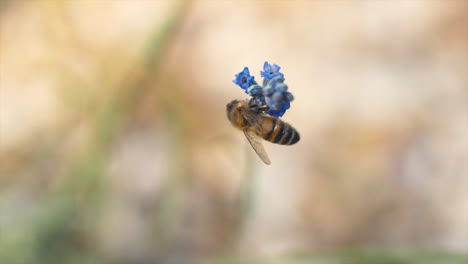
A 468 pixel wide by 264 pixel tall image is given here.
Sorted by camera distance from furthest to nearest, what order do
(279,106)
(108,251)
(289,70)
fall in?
1. (289,70)
2. (108,251)
3. (279,106)

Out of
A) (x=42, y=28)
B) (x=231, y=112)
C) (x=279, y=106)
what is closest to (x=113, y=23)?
(x=42, y=28)

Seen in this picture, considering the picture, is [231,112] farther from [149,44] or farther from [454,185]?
[454,185]

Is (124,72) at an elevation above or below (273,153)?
above

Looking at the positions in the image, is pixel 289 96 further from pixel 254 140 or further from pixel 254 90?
pixel 254 140

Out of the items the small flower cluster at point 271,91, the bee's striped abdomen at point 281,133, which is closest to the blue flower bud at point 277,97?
the small flower cluster at point 271,91

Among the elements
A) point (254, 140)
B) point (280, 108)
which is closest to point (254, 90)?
point (280, 108)

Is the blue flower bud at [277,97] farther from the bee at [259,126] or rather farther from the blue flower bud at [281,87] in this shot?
the bee at [259,126]

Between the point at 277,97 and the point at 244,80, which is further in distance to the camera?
the point at 244,80

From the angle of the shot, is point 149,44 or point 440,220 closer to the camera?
point 149,44
